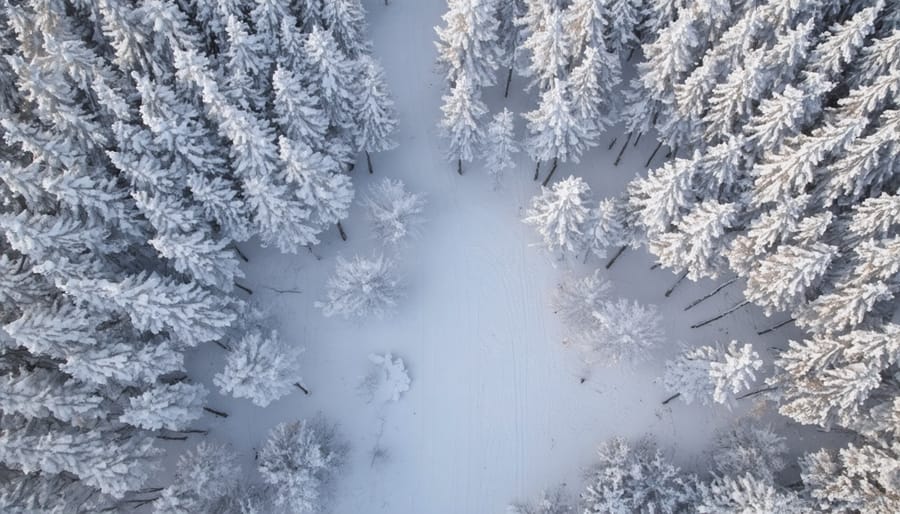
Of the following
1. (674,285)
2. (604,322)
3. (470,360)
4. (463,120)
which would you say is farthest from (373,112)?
(674,285)

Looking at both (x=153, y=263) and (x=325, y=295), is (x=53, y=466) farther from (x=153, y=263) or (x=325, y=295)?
(x=325, y=295)

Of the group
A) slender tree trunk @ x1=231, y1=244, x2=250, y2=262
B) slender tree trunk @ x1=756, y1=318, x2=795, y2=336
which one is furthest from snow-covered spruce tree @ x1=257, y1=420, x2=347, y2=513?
slender tree trunk @ x1=756, y1=318, x2=795, y2=336

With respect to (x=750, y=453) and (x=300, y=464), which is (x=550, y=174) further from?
(x=300, y=464)

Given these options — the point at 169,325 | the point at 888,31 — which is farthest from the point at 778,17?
the point at 169,325

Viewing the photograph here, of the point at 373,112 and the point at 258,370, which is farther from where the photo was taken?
the point at 373,112

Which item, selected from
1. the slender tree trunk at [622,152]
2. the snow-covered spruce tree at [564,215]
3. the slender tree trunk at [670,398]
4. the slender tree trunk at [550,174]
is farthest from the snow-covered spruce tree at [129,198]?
the slender tree trunk at [670,398]

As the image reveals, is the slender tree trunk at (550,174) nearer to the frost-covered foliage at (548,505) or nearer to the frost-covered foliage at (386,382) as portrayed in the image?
the frost-covered foliage at (386,382)

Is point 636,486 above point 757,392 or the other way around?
the other way around
